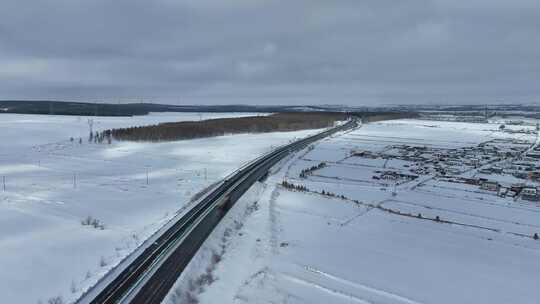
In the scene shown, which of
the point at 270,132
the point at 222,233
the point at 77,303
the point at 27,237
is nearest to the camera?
the point at 77,303

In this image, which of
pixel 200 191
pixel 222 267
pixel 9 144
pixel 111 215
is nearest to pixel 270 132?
pixel 9 144

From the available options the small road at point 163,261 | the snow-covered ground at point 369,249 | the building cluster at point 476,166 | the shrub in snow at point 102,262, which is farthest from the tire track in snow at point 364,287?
the building cluster at point 476,166

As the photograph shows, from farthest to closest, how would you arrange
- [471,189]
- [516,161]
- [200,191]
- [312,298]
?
[516,161] → [471,189] → [200,191] → [312,298]

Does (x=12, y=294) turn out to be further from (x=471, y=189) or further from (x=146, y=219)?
(x=471, y=189)

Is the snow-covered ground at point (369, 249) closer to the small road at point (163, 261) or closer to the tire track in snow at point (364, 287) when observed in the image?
the tire track in snow at point (364, 287)

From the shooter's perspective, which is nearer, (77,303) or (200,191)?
(77,303)

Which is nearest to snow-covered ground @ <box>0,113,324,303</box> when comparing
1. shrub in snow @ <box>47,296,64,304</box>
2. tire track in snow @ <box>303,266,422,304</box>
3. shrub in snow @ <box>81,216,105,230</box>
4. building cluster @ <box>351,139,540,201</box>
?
shrub in snow @ <box>81,216,105,230</box>
